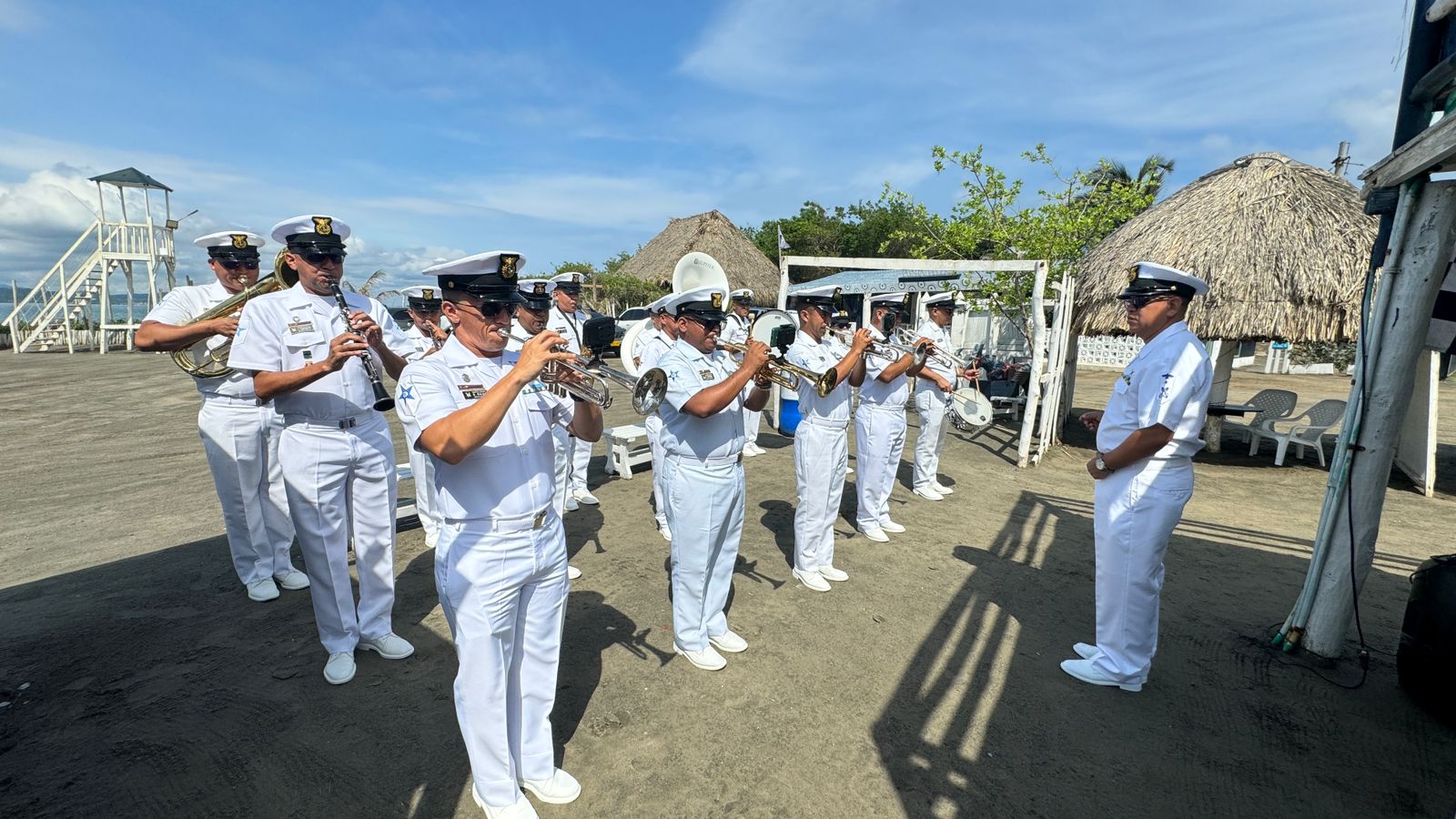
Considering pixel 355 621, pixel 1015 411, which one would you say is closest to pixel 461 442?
pixel 355 621

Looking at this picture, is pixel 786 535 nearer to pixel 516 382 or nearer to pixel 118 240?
pixel 516 382

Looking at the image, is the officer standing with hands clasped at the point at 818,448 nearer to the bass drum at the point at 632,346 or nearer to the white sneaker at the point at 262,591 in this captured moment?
the bass drum at the point at 632,346

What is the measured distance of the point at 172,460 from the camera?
9562 mm

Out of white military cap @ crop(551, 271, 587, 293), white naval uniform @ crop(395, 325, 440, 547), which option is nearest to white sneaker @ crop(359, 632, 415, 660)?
white naval uniform @ crop(395, 325, 440, 547)

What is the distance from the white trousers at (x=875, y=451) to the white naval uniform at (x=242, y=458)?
17.3ft

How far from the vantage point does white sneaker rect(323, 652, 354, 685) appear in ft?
12.9

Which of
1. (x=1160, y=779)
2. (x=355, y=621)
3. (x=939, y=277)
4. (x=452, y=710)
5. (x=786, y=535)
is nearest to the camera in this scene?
(x=1160, y=779)

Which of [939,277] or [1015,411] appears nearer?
[939,277]

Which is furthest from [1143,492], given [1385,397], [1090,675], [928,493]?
[928,493]

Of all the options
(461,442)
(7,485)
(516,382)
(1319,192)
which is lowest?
(7,485)

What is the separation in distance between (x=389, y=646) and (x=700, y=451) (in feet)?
8.26

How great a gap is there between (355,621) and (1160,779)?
4.87 meters

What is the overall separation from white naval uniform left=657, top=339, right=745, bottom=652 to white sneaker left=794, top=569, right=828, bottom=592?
1.61m

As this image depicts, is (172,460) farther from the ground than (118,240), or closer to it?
closer to it
